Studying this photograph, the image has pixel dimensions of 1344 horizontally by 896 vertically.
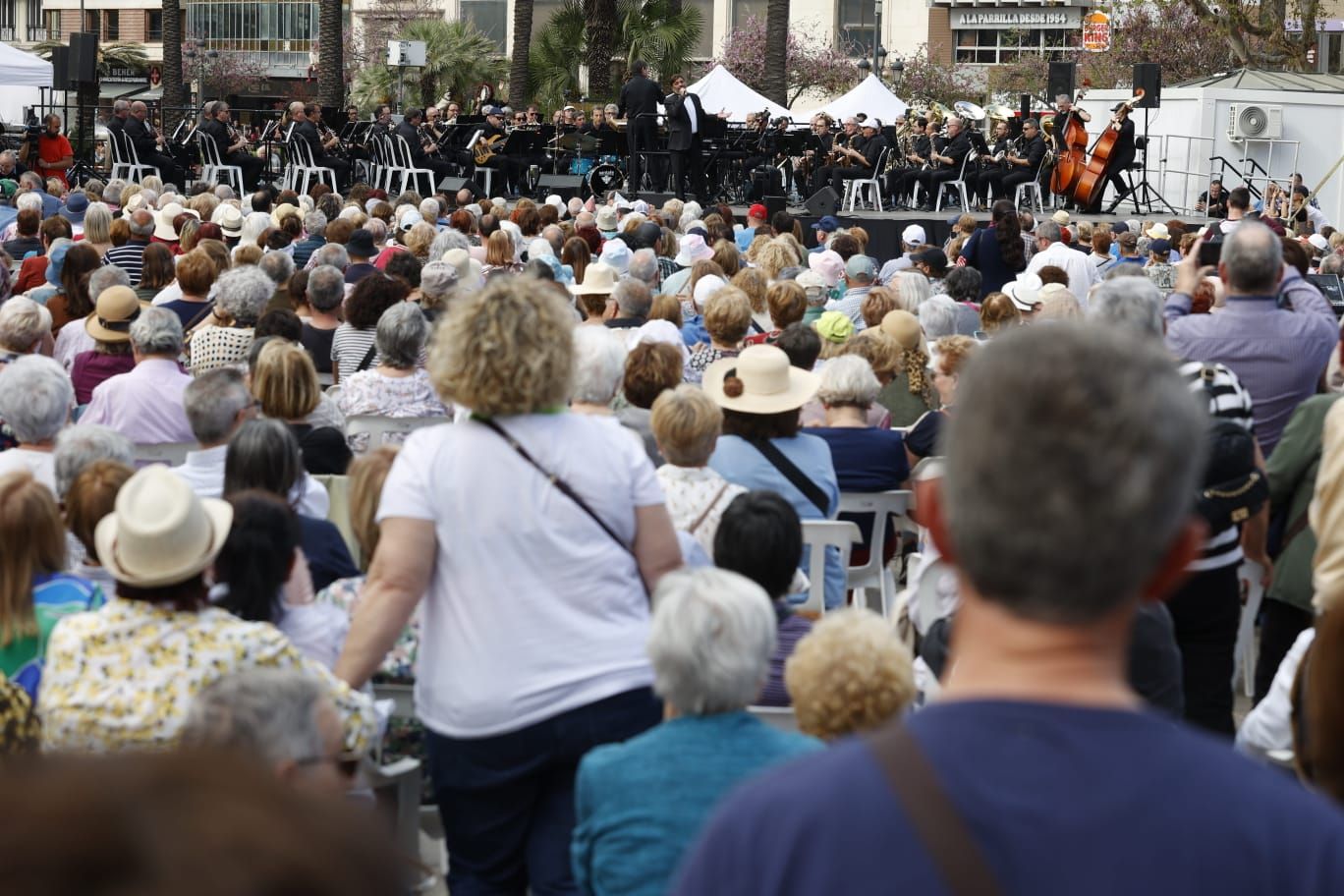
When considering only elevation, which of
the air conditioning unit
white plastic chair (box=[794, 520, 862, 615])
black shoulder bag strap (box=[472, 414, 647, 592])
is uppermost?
the air conditioning unit

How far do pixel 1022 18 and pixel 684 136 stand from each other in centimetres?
4881

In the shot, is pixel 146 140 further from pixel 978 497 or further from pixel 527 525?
pixel 978 497

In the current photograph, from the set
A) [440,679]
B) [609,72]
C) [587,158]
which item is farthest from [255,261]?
[609,72]

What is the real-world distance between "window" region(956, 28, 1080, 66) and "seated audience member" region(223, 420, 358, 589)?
62.3 m

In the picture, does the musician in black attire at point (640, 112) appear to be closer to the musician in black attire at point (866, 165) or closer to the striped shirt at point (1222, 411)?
the musician in black attire at point (866, 165)

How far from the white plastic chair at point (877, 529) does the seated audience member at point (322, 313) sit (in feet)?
9.40

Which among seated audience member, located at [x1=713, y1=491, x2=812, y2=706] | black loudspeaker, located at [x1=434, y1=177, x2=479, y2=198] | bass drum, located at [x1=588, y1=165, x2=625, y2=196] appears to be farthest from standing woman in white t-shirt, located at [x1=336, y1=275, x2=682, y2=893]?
bass drum, located at [x1=588, y1=165, x2=625, y2=196]

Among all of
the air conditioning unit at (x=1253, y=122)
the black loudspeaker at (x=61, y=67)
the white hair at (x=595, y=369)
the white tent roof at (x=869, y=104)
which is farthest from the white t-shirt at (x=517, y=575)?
the white tent roof at (x=869, y=104)

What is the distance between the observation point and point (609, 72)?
33031 mm

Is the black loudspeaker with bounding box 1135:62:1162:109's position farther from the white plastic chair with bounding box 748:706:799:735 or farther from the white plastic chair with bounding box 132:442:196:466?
the white plastic chair with bounding box 748:706:799:735

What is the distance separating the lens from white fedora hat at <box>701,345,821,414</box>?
541cm

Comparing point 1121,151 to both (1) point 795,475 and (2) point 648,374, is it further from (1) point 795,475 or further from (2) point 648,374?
(1) point 795,475

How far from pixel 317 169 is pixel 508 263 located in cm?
1245

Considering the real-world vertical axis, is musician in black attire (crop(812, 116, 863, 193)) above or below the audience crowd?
above
